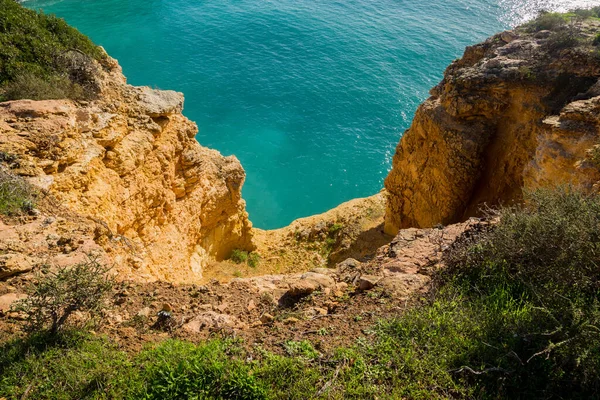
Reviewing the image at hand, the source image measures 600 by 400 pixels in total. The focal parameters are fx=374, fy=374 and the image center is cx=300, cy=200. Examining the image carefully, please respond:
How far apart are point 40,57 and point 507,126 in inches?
646

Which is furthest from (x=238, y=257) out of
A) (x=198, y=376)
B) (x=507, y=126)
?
(x=198, y=376)

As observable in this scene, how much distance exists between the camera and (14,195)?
317 inches

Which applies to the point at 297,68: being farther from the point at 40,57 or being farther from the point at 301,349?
the point at 301,349

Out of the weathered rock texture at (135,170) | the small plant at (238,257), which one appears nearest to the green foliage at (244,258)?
the small plant at (238,257)

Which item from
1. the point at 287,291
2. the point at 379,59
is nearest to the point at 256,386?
the point at 287,291

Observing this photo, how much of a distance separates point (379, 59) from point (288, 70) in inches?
372

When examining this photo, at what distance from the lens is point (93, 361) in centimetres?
522

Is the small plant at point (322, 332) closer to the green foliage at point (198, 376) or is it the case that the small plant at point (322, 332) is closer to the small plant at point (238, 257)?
the green foliage at point (198, 376)

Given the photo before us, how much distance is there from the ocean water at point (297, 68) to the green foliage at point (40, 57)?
46.0ft

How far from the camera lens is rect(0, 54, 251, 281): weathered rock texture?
9.46 metres

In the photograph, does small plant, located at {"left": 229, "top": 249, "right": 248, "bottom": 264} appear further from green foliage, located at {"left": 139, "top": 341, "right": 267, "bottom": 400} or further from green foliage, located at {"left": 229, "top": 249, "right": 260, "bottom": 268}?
green foliage, located at {"left": 139, "top": 341, "right": 267, "bottom": 400}

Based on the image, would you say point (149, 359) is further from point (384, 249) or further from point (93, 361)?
point (384, 249)

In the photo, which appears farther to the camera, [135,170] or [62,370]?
[135,170]

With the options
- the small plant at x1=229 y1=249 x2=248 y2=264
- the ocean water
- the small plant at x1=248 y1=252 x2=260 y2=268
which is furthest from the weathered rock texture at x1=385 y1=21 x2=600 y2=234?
the ocean water
